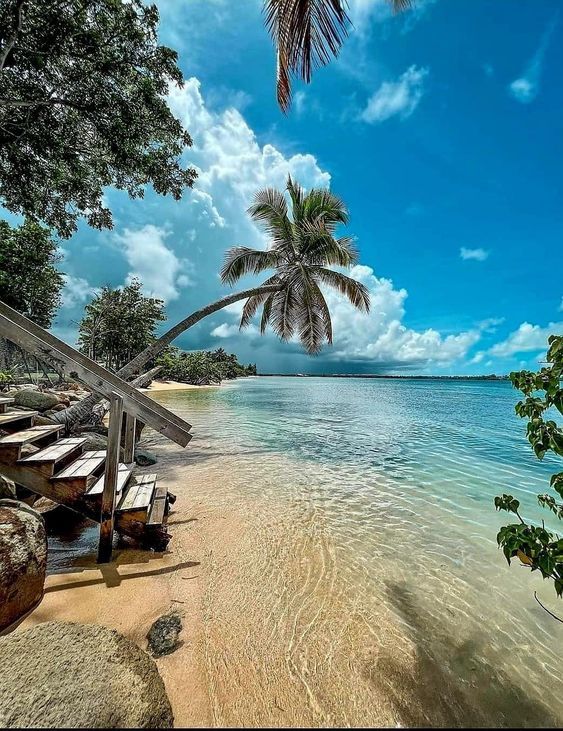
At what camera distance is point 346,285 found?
11586 mm

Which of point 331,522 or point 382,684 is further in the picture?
point 331,522

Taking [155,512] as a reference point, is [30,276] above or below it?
above

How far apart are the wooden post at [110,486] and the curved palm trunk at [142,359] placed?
2.98 metres

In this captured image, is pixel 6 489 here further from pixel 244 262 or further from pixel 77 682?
pixel 244 262

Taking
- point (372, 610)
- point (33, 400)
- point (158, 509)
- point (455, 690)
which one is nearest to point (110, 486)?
point (158, 509)

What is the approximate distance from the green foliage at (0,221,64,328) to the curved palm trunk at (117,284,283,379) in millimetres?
15088

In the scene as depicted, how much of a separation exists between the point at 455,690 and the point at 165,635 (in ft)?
7.00

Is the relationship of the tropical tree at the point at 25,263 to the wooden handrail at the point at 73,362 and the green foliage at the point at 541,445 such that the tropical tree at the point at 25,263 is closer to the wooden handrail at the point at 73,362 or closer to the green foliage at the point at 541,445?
the wooden handrail at the point at 73,362

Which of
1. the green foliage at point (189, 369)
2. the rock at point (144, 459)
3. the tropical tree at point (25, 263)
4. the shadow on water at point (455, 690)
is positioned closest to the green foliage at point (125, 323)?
the tropical tree at point (25, 263)

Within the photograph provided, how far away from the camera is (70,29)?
6594mm

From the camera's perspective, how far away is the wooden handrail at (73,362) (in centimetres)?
293

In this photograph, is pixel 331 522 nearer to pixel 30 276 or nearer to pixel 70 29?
pixel 70 29

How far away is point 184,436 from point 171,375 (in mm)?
59826

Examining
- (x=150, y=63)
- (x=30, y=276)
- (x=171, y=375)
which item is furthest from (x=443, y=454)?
(x=171, y=375)
